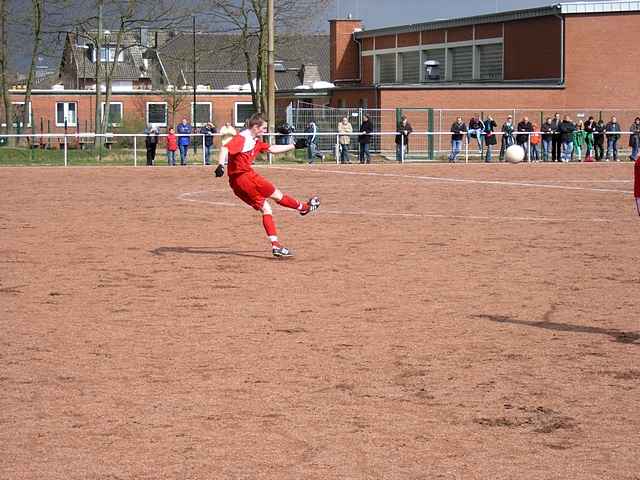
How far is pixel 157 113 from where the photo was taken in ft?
244

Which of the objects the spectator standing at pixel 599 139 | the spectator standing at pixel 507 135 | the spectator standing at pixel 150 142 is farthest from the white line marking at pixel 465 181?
the spectator standing at pixel 599 139

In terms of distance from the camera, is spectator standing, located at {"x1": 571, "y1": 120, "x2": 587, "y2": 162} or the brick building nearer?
spectator standing, located at {"x1": 571, "y1": 120, "x2": 587, "y2": 162}

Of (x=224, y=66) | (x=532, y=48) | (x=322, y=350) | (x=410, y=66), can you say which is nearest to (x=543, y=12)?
(x=532, y=48)

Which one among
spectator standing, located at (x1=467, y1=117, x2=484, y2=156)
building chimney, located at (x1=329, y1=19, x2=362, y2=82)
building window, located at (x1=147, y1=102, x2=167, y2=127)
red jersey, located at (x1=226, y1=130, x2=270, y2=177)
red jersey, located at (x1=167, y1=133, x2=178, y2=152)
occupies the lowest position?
red jersey, located at (x1=226, y1=130, x2=270, y2=177)

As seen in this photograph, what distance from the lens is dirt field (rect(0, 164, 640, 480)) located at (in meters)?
6.27

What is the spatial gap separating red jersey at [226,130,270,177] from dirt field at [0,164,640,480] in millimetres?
1144

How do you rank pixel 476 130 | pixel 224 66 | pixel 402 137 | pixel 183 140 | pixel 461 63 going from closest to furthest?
pixel 183 140, pixel 402 137, pixel 476 130, pixel 461 63, pixel 224 66

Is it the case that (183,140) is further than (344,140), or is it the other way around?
(344,140)

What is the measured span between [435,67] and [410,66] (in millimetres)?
3669

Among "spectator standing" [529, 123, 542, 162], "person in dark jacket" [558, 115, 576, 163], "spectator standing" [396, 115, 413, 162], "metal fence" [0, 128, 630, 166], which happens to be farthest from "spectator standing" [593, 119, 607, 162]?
"spectator standing" [396, 115, 413, 162]

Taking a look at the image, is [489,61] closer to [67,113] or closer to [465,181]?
[67,113]

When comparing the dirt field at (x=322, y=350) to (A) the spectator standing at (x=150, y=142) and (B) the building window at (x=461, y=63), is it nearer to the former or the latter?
(A) the spectator standing at (x=150, y=142)

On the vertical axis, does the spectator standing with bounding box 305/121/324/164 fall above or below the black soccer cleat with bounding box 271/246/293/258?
above

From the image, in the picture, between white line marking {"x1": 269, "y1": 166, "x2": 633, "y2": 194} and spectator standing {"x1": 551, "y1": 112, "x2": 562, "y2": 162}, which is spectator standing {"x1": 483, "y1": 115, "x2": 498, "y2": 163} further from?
white line marking {"x1": 269, "y1": 166, "x2": 633, "y2": 194}
